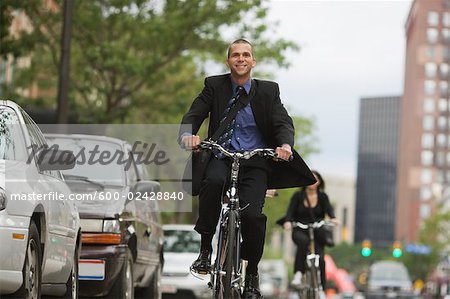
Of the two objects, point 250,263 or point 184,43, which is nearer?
point 250,263

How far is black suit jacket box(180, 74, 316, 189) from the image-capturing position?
9.38 m

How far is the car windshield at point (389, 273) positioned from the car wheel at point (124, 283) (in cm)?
4512

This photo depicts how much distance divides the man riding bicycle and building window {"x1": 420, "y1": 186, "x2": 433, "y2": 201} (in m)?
172

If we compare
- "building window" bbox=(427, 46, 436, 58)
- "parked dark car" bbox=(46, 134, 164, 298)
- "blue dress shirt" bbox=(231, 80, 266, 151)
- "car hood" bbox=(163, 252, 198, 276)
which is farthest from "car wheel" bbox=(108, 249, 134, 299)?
"building window" bbox=(427, 46, 436, 58)

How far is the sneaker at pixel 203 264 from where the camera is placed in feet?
30.6

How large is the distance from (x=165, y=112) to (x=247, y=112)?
2581cm

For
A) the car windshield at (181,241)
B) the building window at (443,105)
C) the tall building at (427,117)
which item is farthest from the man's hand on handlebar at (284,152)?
the building window at (443,105)

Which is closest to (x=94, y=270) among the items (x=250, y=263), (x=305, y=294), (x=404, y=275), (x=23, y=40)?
(x=250, y=263)

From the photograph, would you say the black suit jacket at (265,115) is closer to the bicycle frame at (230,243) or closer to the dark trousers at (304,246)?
the bicycle frame at (230,243)

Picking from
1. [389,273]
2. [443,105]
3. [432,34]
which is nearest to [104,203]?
[389,273]

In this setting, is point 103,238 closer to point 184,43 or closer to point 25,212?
point 25,212

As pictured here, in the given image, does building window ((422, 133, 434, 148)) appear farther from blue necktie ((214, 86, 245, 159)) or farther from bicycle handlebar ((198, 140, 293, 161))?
bicycle handlebar ((198, 140, 293, 161))

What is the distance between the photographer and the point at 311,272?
15.4m

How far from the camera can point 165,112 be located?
115 feet
